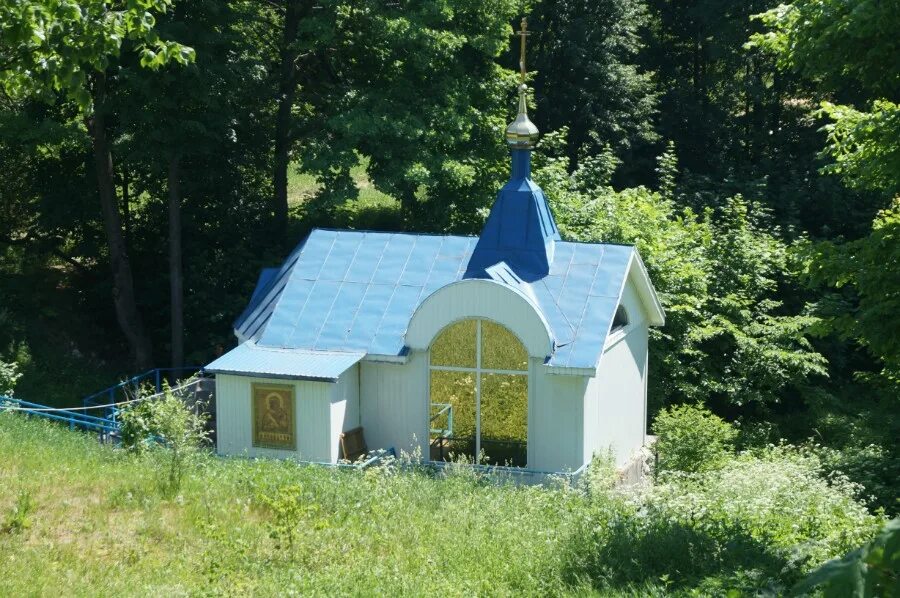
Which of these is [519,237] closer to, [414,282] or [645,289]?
[414,282]

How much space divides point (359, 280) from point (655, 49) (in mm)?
20982

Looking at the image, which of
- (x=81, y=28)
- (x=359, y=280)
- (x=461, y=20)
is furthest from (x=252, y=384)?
(x=461, y=20)

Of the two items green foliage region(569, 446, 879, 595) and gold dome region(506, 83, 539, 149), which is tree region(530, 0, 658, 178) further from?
green foliage region(569, 446, 879, 595)

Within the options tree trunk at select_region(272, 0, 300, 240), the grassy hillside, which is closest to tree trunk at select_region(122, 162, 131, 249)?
tree trunk at select_region(272, 0, 300, 240)

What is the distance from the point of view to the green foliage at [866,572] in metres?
3.74

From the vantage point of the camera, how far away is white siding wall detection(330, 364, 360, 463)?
49.2 ft

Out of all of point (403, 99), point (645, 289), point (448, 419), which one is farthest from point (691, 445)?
point (403, 99)

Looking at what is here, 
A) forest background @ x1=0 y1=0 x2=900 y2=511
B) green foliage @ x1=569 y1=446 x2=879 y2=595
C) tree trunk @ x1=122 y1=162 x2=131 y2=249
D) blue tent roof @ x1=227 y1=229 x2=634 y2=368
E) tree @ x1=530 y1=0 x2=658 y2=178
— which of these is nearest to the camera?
green foliage @ x1=569 y1=446 x2=879 y2=595

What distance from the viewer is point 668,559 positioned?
902 centimetres

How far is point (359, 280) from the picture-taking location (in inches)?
642

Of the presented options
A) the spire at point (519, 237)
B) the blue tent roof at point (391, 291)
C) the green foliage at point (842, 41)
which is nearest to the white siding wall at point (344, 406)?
the blue tent roof at point (391, 291)

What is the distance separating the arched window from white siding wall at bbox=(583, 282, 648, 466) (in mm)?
971

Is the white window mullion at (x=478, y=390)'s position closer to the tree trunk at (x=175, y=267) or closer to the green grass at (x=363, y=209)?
the tree trunk at (x=175, y=267)

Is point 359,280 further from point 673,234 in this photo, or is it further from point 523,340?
point 673,234
